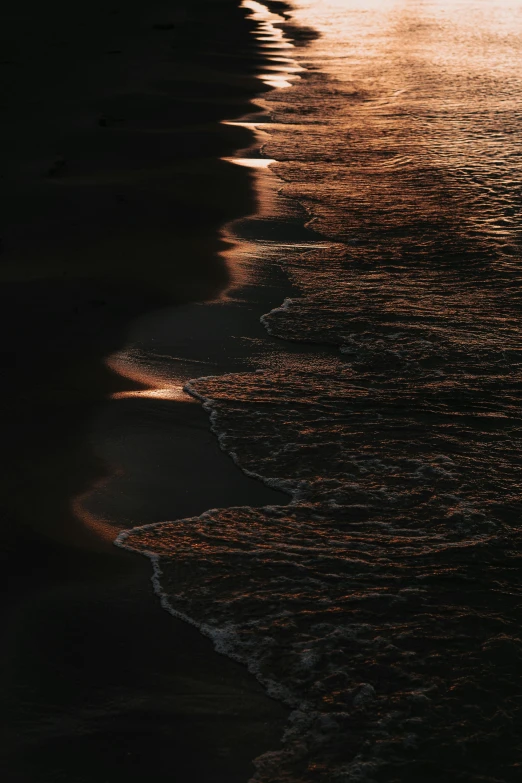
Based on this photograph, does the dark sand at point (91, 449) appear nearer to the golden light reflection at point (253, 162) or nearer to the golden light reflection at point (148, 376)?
the golden light reflection at point (148, 376)

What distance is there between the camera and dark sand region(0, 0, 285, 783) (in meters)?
3.15

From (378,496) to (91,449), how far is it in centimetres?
149

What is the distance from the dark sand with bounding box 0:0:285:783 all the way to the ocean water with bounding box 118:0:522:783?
0.58 ft

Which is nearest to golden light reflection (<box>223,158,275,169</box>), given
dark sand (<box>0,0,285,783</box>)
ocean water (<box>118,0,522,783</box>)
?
dark sand (<box>0,0,285,783</box>)

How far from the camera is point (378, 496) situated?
4.53 m

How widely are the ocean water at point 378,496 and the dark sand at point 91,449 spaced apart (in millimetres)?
177

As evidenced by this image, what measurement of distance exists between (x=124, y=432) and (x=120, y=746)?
7.20ft

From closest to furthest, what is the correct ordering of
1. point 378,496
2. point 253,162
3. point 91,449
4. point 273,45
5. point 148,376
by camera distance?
point 378,496, point 91,449, point 148,376, point 253,162, point 273,45

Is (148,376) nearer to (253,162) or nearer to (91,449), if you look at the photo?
(91,449)

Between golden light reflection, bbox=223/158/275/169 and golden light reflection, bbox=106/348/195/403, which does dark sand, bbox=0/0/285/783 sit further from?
golden light reflection, bbox=223/158/275/169

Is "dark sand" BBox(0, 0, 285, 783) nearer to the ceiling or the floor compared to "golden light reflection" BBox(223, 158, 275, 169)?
nearer to the floor

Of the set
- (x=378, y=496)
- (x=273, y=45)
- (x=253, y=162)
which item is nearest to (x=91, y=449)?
(x=378, y=496)

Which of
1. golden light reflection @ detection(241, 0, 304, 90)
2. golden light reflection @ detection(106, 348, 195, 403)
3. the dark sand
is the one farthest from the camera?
golden light reflection @ detection(241, 0, 304, 90)

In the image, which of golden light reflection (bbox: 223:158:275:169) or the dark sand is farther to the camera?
golden light reflection (bbox: 223:158:275:169)
